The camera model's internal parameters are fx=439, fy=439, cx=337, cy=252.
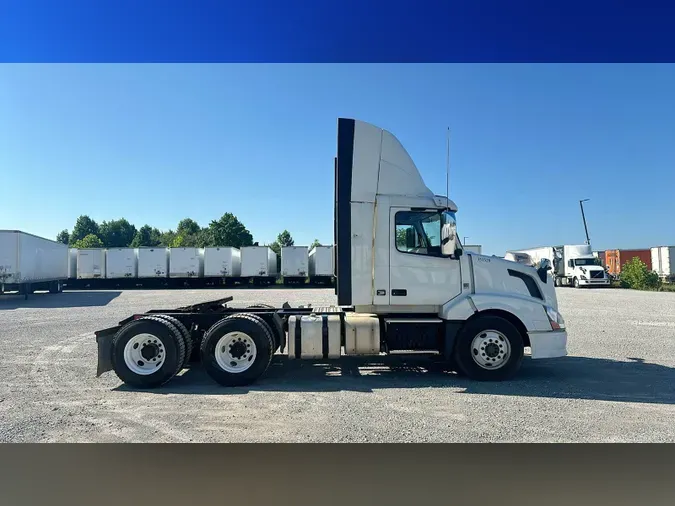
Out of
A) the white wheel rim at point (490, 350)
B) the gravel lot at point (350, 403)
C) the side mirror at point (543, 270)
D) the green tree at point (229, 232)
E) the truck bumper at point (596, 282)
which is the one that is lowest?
the gravel lot at point (350, 403)

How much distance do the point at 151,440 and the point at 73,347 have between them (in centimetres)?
657

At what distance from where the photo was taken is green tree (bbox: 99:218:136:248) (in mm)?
85562

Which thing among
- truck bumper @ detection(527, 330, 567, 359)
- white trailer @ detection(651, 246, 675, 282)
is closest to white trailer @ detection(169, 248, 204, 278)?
truck bumper @ detection(527, 330, 567, 359)

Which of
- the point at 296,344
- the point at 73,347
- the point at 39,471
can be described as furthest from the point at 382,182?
the point at 73,347

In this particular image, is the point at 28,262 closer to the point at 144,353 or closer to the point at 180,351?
the point at 144,353

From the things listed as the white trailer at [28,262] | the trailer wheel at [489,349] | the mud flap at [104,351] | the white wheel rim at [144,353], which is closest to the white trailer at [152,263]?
the white trailer at [28,262]

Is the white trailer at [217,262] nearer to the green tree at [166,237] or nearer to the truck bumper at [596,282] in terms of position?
the truck bumper at [596,282]

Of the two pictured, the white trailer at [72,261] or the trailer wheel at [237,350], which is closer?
the trailer wheel at [237,350]

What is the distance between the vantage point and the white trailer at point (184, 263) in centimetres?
3647

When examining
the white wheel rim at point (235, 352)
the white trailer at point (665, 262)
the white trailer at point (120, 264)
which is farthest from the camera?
the white trailer at point (665, 262)

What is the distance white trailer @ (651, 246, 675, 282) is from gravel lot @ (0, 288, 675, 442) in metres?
39.6

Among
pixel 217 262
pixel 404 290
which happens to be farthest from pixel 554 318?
pixel 217 262

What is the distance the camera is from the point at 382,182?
7.49m
